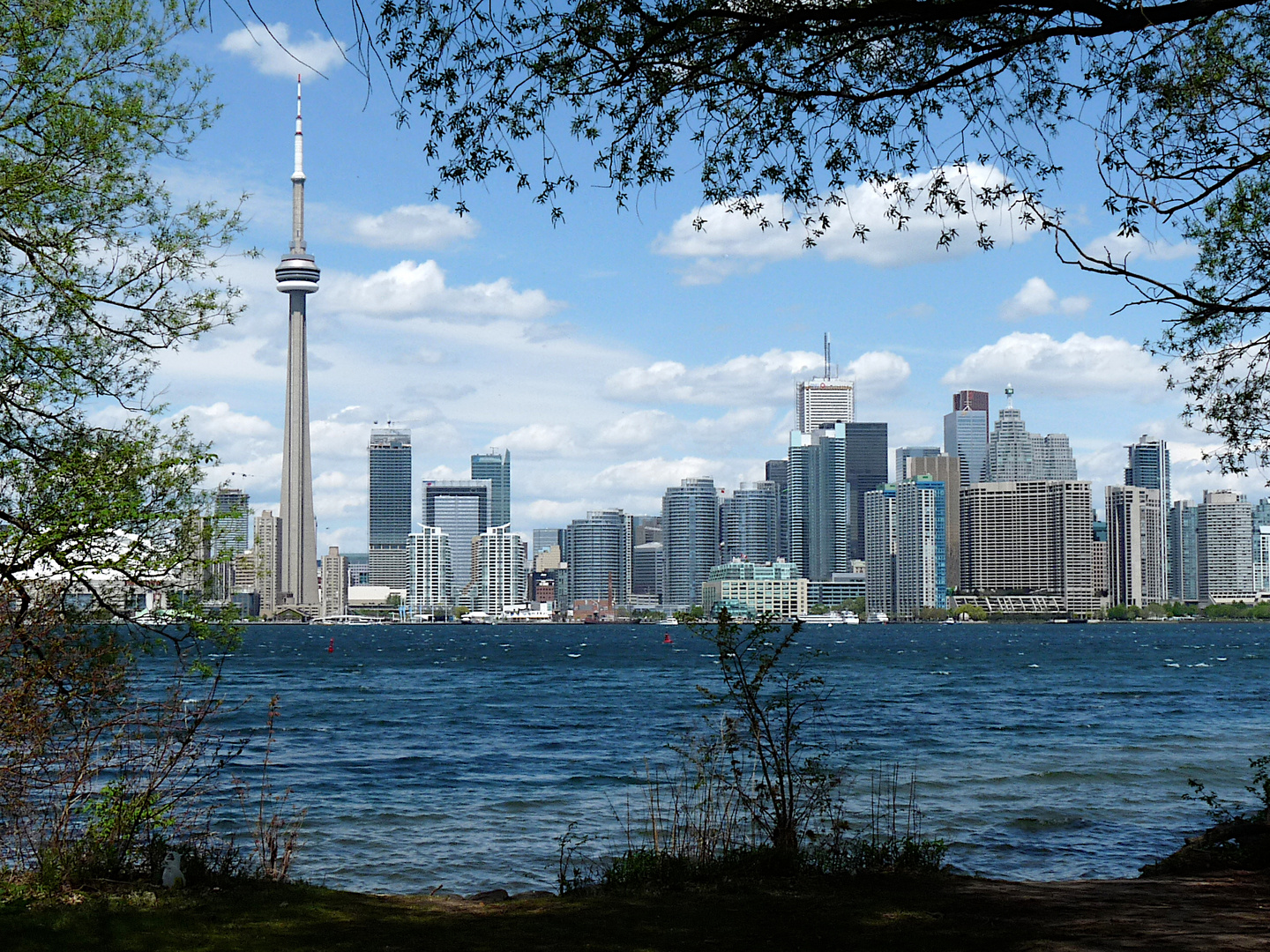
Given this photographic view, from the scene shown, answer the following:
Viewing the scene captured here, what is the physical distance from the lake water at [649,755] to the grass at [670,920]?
7.09 metres

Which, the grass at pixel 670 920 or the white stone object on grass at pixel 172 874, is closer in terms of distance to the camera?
the grass at pixel 670 920

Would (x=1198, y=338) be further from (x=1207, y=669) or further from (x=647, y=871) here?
(x=1207, y=669)

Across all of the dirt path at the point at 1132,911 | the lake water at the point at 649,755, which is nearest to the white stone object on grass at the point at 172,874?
the dirt path at the point at 1132,911

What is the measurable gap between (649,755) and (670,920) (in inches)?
937

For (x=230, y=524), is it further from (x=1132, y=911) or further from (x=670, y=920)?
(x=1132, y=911)

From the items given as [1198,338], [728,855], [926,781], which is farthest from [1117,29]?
[926,781]

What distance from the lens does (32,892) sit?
9141 mm

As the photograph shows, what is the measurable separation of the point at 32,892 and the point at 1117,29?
983 cm

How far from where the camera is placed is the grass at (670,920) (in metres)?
8.34

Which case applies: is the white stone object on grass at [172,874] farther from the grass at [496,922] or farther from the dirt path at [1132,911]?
the dirt path at [1132,911]

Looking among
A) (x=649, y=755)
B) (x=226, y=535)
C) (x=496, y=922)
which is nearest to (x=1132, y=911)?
(x=496, y=922)

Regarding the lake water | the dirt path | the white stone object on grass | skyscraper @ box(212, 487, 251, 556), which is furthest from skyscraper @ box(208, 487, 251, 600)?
the dirt path

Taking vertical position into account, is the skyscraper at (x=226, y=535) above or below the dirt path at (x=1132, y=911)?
above

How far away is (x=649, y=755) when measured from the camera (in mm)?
32688
